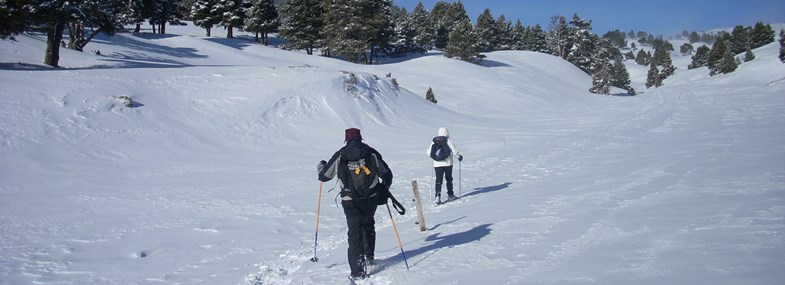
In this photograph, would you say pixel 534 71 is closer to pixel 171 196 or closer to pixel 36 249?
pixel 171 196

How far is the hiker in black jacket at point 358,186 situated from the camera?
5.71 meters

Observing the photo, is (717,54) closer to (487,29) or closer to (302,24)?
(487,29)

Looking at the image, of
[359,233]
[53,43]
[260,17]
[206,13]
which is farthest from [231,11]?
[359,233]

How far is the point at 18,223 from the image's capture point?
8148 mm

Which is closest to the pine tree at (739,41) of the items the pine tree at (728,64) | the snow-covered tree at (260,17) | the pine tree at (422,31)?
the pine tree at (728,64)

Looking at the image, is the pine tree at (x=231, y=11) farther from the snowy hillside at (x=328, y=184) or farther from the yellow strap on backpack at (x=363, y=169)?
the yellow strap on backpack at (x=363, y=169)

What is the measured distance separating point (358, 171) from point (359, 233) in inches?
30.7

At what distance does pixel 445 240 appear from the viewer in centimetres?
734

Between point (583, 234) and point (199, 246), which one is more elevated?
point (583, 234)

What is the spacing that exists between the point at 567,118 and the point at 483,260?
82.9ft

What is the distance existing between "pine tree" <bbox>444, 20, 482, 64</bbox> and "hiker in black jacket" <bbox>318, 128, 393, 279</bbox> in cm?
4875

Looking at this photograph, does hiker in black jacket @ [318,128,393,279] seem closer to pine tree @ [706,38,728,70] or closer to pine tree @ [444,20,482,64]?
pine tree @ [444,20,482,64]

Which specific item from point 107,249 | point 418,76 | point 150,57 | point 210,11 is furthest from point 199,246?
point 210,11

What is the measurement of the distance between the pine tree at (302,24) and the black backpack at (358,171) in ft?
147
